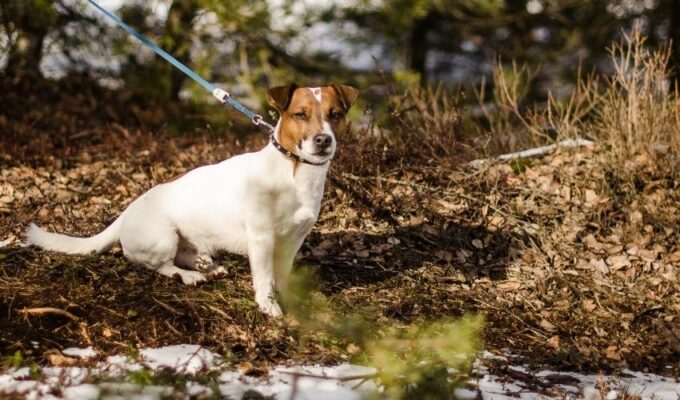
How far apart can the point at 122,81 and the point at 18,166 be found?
3.82 m

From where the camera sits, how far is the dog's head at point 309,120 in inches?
162

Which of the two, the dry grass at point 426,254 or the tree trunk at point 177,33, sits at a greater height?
the tree trunk at point 177,33

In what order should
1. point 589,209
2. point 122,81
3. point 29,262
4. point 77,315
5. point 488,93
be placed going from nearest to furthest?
point 77,315 < point 29,262 < point 589,209 < point 122,81 < point 488,93

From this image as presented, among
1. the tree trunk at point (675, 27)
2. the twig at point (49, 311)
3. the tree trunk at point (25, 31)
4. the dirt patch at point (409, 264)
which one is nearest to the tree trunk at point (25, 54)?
the tree trunk at point (25, 31)

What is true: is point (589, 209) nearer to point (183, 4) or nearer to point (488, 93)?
point (183, 4)

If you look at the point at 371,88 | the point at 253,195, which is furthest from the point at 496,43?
the point at 253,195

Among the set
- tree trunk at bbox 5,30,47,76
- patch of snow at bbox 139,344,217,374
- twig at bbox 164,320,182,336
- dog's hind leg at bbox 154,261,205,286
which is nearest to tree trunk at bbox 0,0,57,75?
tree trunk at bbox 5,30,47,76

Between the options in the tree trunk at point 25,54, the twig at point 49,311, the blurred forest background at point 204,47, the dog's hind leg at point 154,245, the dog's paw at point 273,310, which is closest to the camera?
the twig at point 49,311

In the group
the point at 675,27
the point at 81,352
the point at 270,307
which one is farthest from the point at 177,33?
the point at 675,27

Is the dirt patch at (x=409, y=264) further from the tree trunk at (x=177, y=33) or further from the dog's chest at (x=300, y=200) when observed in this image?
the tree trunk at (x=177, y=33)

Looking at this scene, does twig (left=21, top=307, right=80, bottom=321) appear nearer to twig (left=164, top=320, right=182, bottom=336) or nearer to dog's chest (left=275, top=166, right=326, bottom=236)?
twig (left=164, top=320, right=182, bottom=336)

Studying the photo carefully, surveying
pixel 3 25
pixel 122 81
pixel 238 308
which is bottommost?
pixel 238 308

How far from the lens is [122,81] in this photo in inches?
434

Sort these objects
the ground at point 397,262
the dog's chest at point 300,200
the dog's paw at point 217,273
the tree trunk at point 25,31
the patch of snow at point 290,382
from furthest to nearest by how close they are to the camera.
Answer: the tree trunk at point 25,31, the dog's paw at point 217,273, the dog's chest at point 300,200, the ground at point 397,262, the patch of snow at point 290,382
